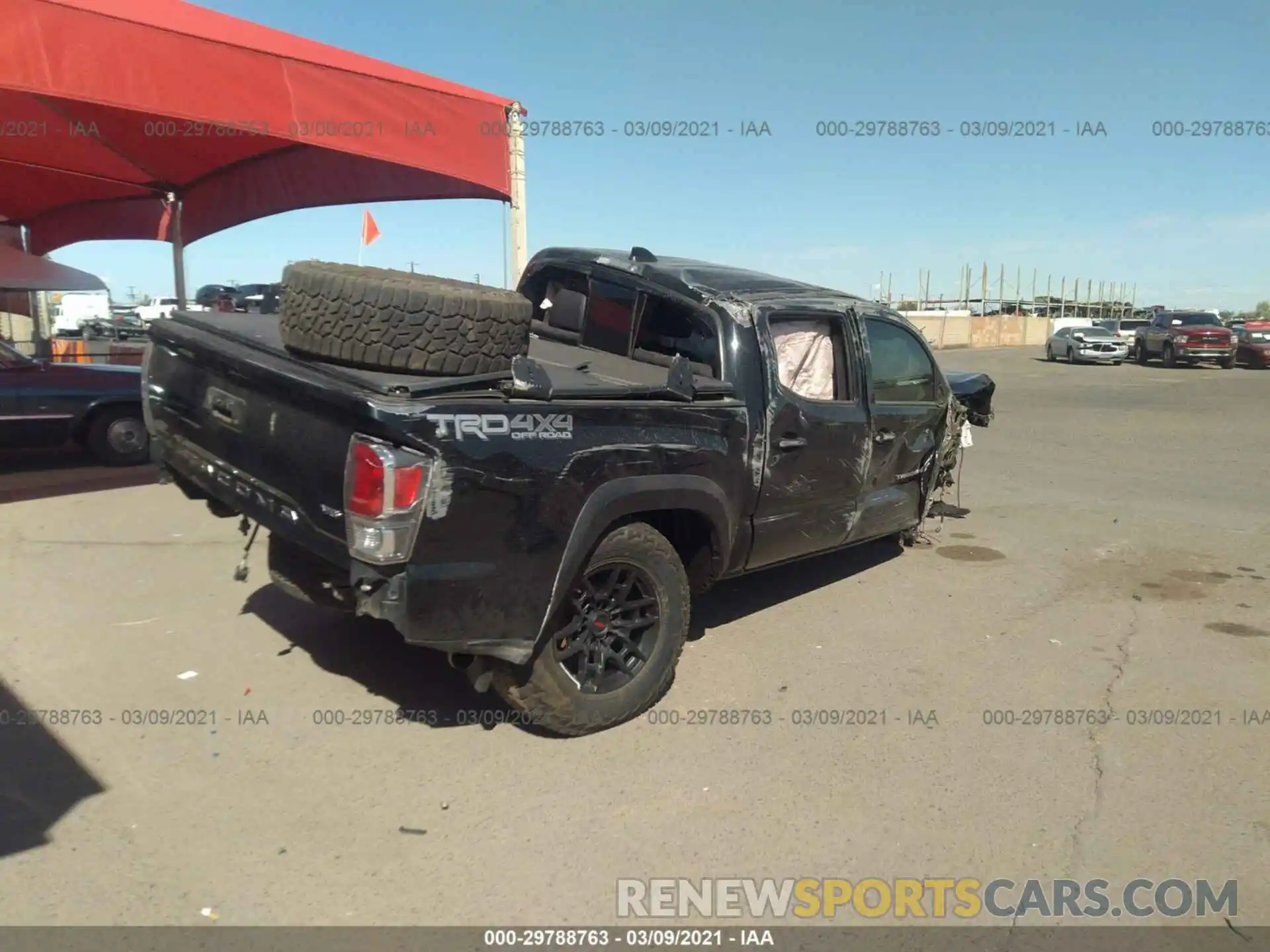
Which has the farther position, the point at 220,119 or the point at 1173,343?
the point at 1173,343

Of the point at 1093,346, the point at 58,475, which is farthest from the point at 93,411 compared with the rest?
the point at 1093,346

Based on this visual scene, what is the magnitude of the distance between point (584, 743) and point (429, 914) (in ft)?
3.72

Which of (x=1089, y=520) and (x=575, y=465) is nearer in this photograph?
(x=575, y=465)

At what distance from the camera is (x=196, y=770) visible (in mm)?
3441

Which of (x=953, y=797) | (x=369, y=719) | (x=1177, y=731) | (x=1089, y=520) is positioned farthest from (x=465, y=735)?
(x=1089, y=520)

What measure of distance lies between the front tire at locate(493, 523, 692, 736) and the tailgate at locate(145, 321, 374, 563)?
90 centimetres

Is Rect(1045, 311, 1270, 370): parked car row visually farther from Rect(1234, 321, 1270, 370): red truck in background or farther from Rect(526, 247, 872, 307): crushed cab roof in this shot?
Rect(526, 247, 872, 307): crushed cab roof

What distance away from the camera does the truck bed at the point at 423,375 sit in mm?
3230

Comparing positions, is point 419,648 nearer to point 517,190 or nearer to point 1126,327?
point 517,190

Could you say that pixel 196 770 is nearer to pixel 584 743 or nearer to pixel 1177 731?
pixel 584 743

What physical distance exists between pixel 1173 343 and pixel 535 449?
29647 millimetres

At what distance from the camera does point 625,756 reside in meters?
3.66

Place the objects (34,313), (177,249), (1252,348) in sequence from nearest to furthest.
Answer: (177,249) → (34,313) → (1252,348)

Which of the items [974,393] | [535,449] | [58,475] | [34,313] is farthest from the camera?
[34,313]
